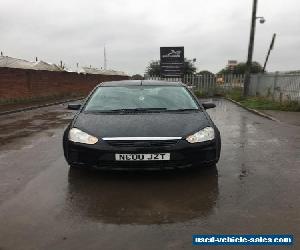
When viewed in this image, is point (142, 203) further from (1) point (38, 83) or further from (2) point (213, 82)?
(2) point (213, 82)

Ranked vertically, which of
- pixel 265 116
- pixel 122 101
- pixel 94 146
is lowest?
pixel 265 116

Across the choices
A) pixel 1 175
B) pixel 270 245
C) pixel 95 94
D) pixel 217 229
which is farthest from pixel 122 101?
pixel 270 245

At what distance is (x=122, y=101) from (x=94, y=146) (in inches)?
60.3

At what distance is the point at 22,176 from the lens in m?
6.12

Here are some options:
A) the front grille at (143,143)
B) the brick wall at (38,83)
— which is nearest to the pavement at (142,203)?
the front grille at (143,143)

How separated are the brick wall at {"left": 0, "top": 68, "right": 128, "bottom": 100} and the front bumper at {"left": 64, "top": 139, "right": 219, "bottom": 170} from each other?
59.6 feet

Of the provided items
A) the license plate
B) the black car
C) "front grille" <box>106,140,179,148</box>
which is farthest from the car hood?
the license plate

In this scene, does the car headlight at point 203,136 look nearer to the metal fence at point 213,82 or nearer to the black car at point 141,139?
the black car at point 141,139

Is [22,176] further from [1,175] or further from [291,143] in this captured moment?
[291,143]

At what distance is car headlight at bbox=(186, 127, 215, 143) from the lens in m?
5.50

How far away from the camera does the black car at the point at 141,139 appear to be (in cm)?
538

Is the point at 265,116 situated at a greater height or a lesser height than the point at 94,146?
lesser

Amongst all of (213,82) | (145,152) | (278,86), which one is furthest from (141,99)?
(213,82)

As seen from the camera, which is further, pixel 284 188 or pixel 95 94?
pixel 95 94
